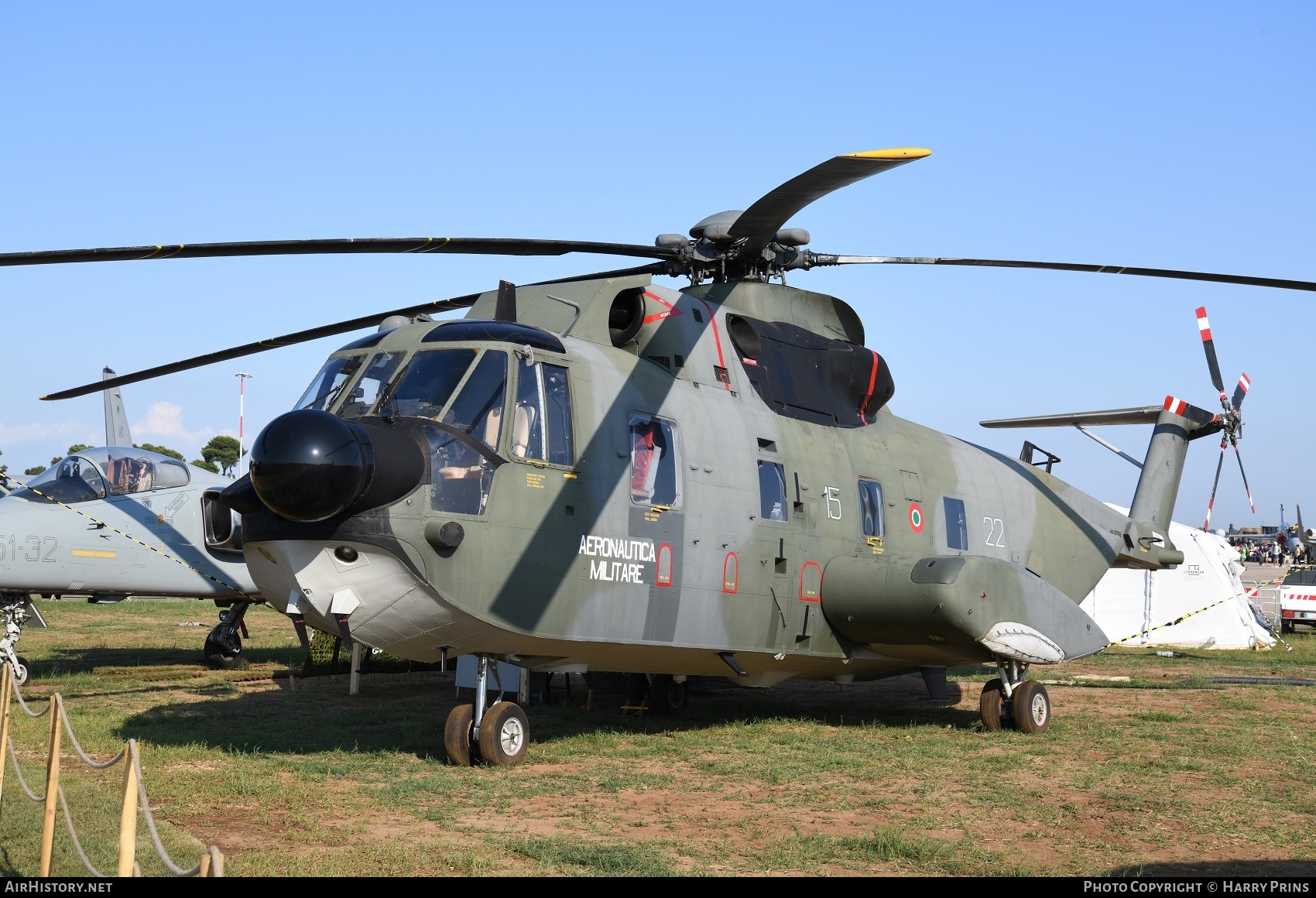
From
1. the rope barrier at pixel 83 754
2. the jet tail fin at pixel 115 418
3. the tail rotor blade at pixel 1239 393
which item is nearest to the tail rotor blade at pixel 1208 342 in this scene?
the tail rotor blade at pixel 1239 393

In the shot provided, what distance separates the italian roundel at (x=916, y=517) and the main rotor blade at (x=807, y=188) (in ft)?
11.9

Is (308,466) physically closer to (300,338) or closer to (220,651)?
(300,338)

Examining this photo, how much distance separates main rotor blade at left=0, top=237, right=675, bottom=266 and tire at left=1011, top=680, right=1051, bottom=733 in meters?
6.27

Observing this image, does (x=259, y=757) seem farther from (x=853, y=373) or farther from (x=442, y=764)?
(x=853, y=373)

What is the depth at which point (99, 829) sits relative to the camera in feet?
22.5

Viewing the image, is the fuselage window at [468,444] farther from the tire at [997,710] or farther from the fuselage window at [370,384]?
the tire at [997,710]

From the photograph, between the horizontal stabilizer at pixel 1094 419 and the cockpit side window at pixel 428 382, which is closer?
the cockpit side window at pixel 428 382

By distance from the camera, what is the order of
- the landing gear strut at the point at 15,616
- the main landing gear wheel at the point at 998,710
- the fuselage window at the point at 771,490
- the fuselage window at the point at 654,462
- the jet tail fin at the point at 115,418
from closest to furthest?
the fuselage window at the point at 654,462 < the fuselage window at the point at 771,490 < the main landing gear wheel at the point at 998,710 < the landing gear strut at the point at 15,616 < the jet tail fin at the point at 115,418

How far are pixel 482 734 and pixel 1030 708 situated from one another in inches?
239

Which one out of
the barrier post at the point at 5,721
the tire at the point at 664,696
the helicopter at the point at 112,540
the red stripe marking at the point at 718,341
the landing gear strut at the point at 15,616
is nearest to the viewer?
the barrier post at the point at 5,721

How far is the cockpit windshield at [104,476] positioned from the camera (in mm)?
15320

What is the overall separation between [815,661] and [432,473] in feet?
16.3

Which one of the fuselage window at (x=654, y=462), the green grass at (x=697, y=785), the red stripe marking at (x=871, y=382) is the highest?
the red stripe marking at (x=871, y=382)

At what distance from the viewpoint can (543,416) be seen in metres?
9.13
